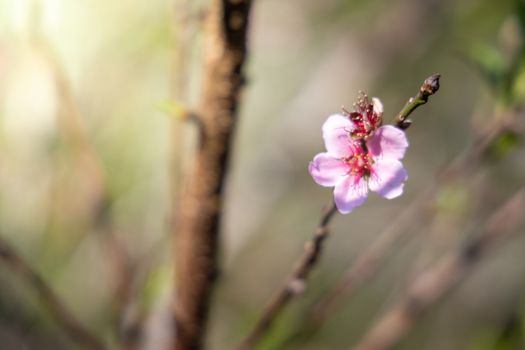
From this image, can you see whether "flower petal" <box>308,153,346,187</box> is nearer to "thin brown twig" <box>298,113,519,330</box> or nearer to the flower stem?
the flower stem

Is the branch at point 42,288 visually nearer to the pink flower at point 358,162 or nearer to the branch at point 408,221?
the branch at point 408,221

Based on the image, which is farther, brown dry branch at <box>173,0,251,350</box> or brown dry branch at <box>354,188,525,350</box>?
brown dry branch at <box>354,188,525,350</box>

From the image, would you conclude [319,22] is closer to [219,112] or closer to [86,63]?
[86,63]

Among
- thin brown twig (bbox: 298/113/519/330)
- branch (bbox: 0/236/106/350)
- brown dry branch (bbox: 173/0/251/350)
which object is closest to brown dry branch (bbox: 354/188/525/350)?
thin brown twig (bbox: 298/113/519/330)

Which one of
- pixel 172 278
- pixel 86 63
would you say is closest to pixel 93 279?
pixel 86 63

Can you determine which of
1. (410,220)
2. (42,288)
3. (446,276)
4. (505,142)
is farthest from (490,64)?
(42,288)

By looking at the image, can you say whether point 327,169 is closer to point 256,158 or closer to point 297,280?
point 297,280

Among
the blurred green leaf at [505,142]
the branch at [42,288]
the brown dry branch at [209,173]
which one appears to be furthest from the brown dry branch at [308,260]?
the blurred green leaf at [505,142]
